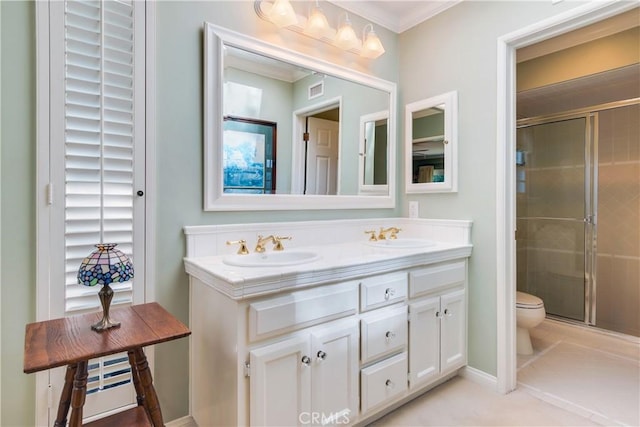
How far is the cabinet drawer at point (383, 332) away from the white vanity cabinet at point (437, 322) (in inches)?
3.0

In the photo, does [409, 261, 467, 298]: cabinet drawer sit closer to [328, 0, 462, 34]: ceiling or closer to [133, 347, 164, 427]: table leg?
[133, 347, 164, 427]: table leg

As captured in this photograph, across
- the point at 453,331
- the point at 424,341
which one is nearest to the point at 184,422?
Result: the point at 424,341

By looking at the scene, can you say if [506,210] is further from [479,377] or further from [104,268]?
[104,268]

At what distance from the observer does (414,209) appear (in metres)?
2.37

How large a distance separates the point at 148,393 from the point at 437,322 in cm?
143

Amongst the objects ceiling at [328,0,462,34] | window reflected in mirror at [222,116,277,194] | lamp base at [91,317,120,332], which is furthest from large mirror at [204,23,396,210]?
lamp base at [91,317,120,332]

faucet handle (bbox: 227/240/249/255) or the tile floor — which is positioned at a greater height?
faucet handle (bbox: 227/240/249/255)

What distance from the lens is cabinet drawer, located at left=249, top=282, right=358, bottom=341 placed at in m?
1.21

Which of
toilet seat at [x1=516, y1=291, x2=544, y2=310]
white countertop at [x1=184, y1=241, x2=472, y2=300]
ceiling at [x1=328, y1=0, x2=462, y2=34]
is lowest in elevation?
toilet seat at [x1=516, y1=291, x2=544, y2=310]

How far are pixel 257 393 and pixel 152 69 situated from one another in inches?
55.1

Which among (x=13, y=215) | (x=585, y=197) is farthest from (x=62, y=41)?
(x=585, y=197)

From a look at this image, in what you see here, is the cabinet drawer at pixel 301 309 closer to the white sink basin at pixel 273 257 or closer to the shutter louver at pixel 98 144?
the white sink basin at pixel 273 257

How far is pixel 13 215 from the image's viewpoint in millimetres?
1238

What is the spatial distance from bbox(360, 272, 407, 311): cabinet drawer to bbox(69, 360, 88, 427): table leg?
1029 millimetres
